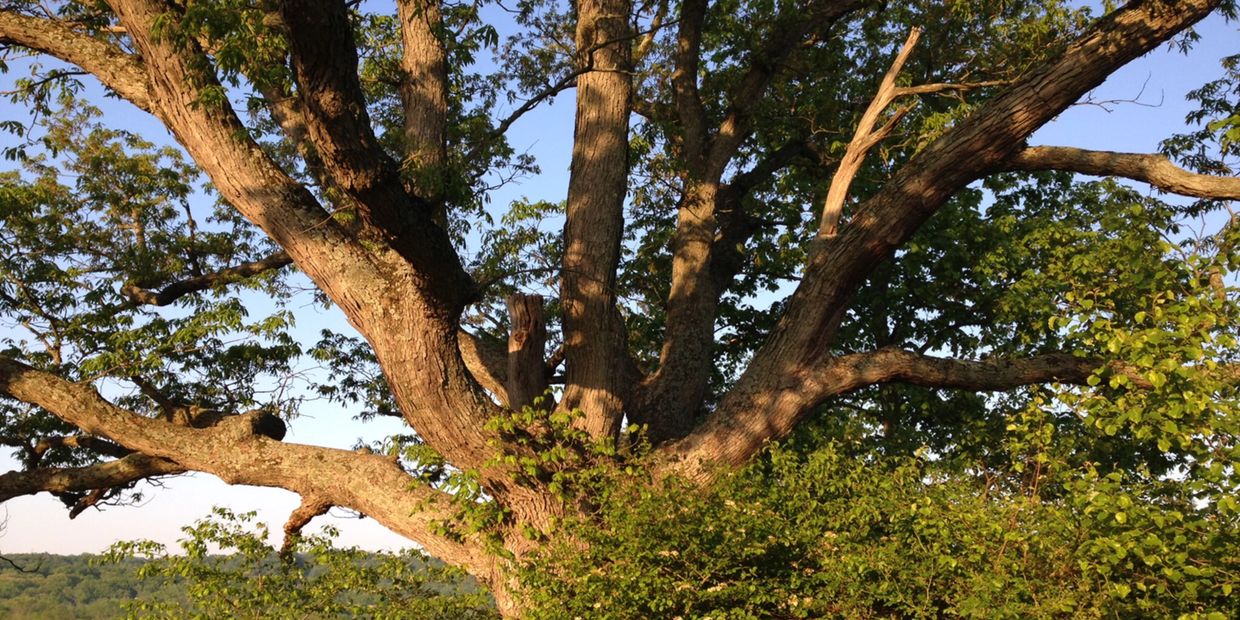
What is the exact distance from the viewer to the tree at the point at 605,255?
8.36 m

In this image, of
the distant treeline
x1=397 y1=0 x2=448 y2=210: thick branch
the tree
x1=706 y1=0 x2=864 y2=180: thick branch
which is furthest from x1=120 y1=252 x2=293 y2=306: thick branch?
the distant treeline

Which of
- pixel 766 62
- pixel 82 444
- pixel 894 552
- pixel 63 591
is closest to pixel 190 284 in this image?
pixel 82 444

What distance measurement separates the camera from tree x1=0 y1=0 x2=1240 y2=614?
27.4 feet

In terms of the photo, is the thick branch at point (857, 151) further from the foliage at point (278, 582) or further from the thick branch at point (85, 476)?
the thick branch at point (85, 476)

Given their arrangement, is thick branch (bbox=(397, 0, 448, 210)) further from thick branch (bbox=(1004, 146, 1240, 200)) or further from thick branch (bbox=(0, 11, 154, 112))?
thick branch (bbox=(1004, 146, 1240, 200))

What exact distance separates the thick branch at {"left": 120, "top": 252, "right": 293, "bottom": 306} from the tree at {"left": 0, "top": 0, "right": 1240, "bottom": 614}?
58 mm

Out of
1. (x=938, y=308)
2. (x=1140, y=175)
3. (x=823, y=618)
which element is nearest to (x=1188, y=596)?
(x=823, y=618)

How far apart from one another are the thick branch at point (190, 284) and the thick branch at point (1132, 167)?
951cm

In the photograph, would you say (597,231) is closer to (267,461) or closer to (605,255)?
(605,255)

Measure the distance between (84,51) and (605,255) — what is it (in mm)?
5753

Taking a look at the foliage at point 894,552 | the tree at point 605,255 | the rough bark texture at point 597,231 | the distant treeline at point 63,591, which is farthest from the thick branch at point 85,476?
the distant treeline at point 63,591

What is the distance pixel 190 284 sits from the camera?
1362 centimetres

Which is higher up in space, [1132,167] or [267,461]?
[1132,167]

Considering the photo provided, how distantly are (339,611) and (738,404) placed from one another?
5.04 m
